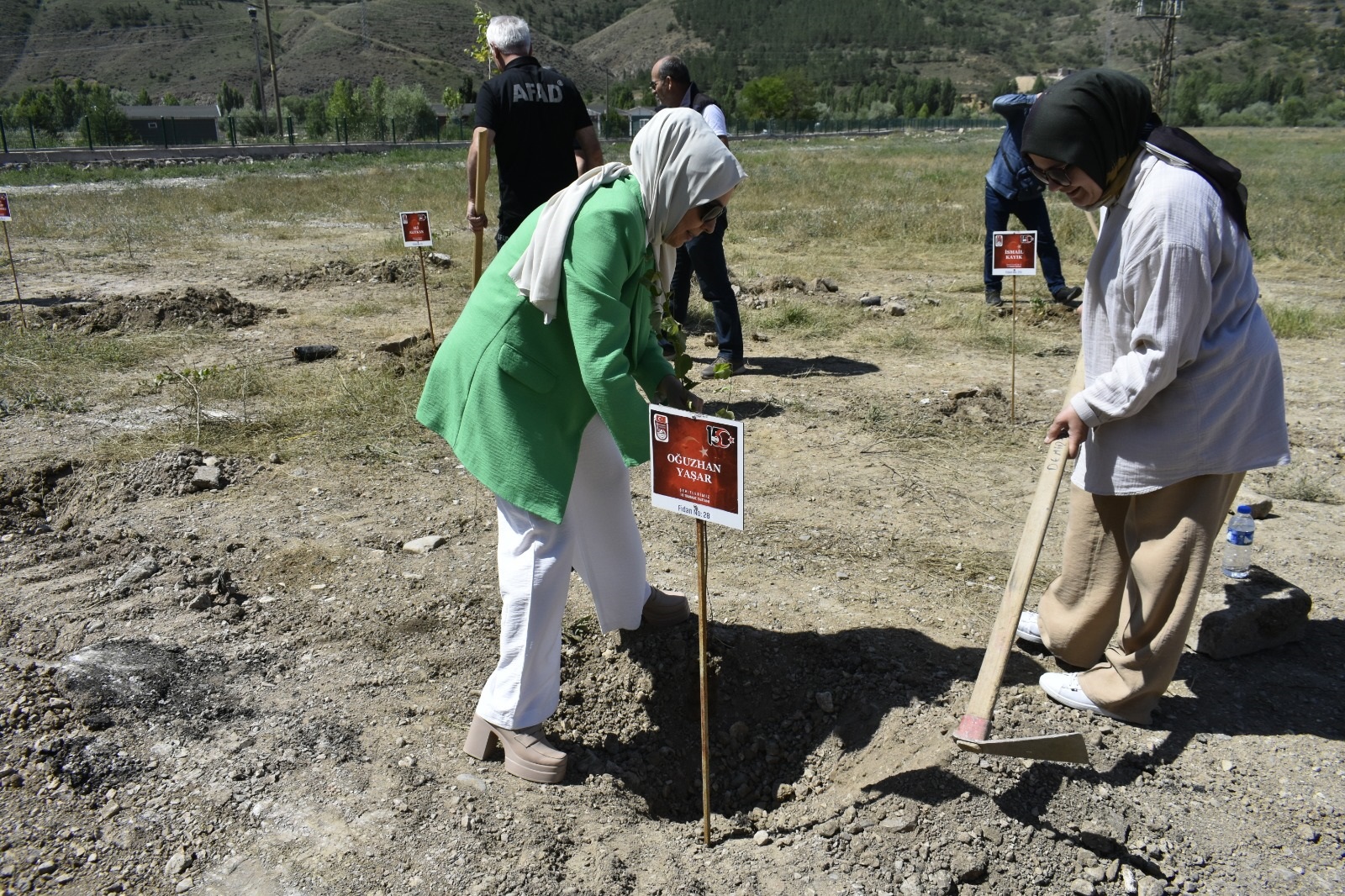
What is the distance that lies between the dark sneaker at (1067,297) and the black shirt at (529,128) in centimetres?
495

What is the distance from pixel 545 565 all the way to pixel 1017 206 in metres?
6.70

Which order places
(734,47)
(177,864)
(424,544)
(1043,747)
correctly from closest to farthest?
1. (177,864)
2. (1043,747)
3. (424,544)
4. (734,47)

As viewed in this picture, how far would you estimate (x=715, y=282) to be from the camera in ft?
20.2

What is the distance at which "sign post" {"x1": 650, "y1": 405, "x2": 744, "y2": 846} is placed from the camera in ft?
7.14

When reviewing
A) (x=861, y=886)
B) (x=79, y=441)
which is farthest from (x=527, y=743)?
(x=79, y=441)

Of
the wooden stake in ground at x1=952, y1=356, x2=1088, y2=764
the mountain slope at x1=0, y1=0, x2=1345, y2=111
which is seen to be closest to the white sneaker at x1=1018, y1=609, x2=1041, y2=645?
the wooden stake in ground at x1=952, y1=356, x2=1088, y2=764

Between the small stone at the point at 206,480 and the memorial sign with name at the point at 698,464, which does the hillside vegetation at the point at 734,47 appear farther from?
the memorial sign with name at the point at 698,464

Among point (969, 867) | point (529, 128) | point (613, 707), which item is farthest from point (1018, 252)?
point (969, 867)

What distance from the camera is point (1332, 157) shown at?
30.8 m

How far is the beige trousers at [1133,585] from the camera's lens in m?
2.62

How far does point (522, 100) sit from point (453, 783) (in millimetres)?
3779

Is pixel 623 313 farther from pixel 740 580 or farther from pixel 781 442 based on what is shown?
pixel 781 442

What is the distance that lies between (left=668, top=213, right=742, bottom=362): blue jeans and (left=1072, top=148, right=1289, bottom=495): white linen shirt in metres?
3.52

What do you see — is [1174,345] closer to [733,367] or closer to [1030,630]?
[1030,630]
